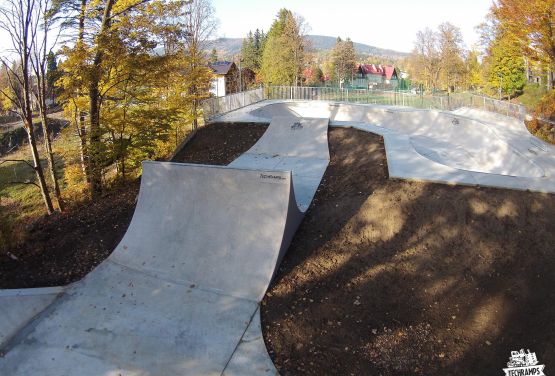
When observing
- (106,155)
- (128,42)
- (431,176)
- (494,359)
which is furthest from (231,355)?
(128,42)

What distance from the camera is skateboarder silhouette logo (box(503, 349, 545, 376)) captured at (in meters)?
4.66

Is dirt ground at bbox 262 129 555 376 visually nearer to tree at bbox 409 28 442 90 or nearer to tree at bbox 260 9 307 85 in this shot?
tree at bbox 260 9 307 85

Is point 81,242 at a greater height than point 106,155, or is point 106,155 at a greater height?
point 106,155

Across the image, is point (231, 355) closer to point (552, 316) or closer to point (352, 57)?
point (552, 316)

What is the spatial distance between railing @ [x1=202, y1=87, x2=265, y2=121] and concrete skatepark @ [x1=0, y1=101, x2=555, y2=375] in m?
7.08

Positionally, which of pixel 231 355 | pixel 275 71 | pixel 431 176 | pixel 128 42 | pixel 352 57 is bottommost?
pixel 231 355

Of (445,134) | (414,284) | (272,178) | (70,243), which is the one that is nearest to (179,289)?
(272,178)

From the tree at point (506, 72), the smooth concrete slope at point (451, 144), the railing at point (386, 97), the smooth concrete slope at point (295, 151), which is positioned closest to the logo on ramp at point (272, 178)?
the smooth concrete slope at point (295, 151)

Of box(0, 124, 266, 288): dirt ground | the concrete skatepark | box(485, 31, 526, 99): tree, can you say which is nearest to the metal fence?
the concrete skatepark

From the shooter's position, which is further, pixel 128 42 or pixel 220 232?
pixel 128 42

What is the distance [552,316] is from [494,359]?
1.35m

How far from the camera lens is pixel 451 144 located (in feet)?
51.2

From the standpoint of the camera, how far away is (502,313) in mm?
5547

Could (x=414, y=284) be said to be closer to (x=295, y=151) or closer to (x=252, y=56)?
(x=295, y=151)
